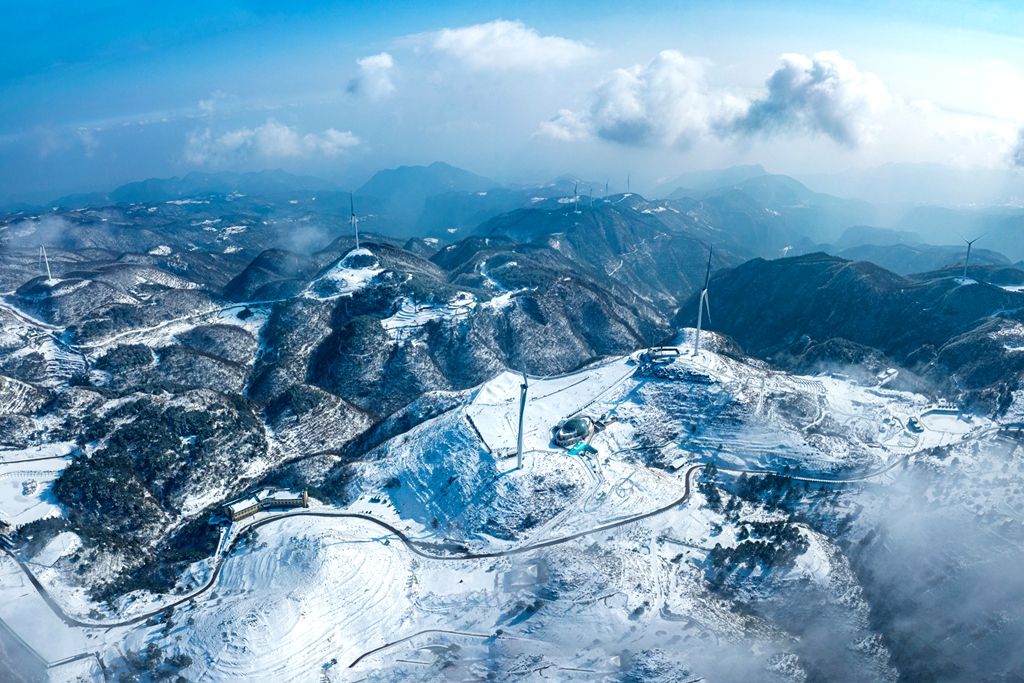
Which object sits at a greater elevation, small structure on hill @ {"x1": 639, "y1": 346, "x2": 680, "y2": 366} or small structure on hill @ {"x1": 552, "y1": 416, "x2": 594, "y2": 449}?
small structure on hill @ {"x1": 639, "y1": 346, "x2": 680, "y2": 366}

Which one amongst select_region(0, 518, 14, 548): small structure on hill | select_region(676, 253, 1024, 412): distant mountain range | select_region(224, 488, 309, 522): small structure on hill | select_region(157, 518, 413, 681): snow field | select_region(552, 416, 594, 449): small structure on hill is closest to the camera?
select_region(157, 518, 413, 681): snow field

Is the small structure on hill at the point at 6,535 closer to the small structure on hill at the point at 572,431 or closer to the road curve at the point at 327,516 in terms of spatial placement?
the road curve at the point at 327,516

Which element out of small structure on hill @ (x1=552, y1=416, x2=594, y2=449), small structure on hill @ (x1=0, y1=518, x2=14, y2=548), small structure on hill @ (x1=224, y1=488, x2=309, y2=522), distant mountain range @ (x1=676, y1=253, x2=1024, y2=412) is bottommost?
distant mountain range @ (x1=676, y1=253, x2=1024, y2=412)

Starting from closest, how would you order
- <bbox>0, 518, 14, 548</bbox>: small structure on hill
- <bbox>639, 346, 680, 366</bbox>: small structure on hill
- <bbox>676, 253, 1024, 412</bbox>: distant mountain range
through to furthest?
<bbox>0, 518, 14, 548</bbox>: small structure on hill, <bbox>639, 346, 680, 366</bbox>: small structure on hill, <bbox>676, 253, 1024, 412</bbox>: distant mountain range

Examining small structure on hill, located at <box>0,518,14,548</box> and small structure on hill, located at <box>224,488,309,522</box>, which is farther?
small structure on hill, located at <box>224,488,309,522</box>

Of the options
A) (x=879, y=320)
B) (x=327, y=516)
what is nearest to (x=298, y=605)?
(x=327, y=516)

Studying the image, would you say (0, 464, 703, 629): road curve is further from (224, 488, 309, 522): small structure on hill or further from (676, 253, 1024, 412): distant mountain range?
(676, 253, 1024, 412): distant mountain range

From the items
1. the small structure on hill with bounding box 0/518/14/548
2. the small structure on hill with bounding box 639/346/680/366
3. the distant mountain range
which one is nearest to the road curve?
the small structure on hill with bounding box 0/518/14/548

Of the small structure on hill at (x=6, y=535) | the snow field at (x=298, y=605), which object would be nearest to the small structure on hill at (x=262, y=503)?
the snow field at (x=298, y=605)
